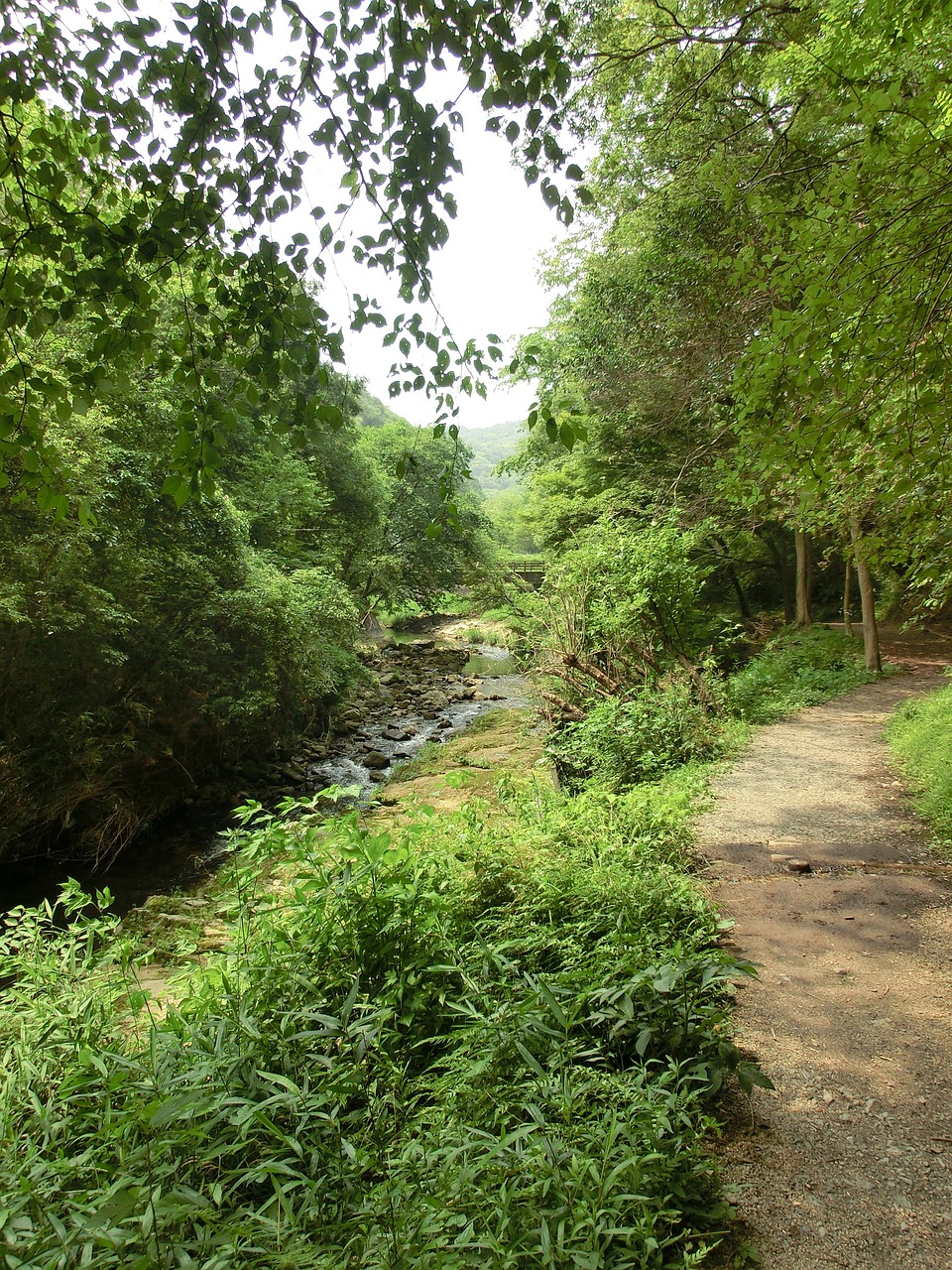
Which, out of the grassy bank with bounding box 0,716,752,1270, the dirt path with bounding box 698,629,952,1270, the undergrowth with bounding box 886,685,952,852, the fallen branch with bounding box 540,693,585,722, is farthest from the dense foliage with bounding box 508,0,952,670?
the fallen branch with bounding box 540,693,585,722

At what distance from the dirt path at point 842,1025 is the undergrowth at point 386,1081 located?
216 millimetres

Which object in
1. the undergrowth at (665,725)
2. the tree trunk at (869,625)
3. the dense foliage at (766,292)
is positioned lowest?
the undergrowth at (665,725)

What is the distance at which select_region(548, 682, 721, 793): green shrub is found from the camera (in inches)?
264

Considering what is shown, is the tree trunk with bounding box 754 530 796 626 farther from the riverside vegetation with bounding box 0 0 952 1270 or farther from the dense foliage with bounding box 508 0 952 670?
the riverside vegetation with bounding box 0 0 952 1270

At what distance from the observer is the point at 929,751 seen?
5852mm

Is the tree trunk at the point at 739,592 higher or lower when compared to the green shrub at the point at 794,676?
higher

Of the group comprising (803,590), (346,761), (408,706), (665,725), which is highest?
(803,590)

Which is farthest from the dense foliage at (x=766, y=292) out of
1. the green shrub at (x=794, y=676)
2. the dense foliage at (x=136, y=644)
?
the dense foliage at (x=136, y=644)

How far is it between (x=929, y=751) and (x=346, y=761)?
31.1 feet

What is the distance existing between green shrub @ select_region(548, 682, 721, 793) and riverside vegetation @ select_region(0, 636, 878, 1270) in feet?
10.4

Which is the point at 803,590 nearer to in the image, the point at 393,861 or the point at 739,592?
the point at 739,592

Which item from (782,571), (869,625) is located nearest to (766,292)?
(869,625)

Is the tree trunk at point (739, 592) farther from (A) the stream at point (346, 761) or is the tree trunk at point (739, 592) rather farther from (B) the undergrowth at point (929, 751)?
(B) the undergrowth at point (929, 751)

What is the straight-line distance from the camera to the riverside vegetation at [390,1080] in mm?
1495
